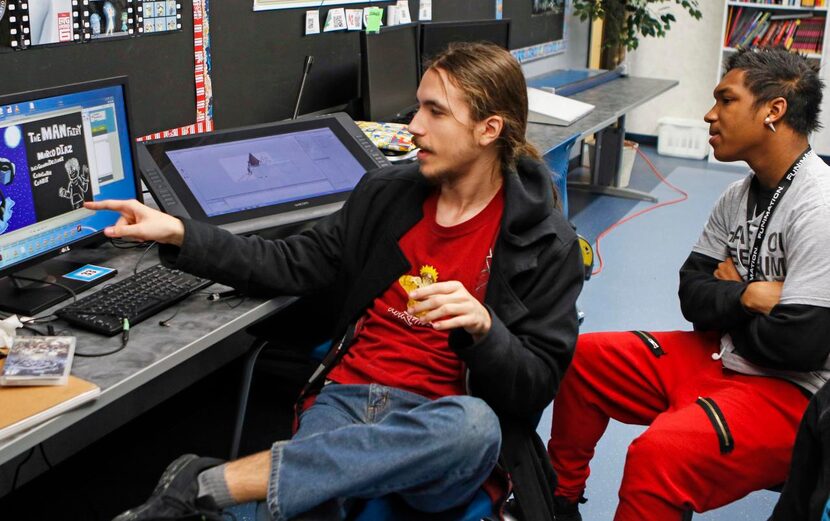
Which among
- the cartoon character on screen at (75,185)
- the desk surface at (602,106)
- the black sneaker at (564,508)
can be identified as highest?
the cartoon character on screen at (75,185)

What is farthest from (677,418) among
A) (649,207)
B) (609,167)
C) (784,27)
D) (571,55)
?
(784,27)

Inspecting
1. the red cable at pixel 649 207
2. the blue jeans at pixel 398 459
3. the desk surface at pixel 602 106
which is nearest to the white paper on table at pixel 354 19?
the desk surface at pixel 602 106

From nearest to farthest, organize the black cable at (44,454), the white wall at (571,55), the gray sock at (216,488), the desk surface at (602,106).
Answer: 1. the gray sock at (216,488)
2. the black cable at (44,454)
3. the desk surface at (602,106)
4. the white wall at (571,55)

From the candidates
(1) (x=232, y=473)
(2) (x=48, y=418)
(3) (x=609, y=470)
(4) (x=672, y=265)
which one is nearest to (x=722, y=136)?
(3) (x=609, y=470)

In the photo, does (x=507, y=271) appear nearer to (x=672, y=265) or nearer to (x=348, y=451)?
(x=348, y=451)

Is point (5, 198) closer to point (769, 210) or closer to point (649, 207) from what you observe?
point (769, 210)

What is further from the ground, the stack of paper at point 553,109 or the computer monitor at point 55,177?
the computer monitor at point 55,177

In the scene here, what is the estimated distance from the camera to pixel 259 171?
7.25 ft

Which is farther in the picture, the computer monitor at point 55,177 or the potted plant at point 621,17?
the potted plant at point 621,17

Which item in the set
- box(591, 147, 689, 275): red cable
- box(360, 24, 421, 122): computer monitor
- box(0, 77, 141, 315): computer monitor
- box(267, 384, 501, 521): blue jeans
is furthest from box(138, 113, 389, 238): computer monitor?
box(591, 147, 689, 275): red cable

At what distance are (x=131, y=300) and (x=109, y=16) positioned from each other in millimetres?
935

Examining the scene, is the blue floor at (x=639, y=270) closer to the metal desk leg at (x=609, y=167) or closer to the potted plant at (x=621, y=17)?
the metal desk leg at (x=609, y=167)

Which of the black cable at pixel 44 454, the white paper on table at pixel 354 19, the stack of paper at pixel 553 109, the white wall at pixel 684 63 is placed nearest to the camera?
the black cable at pixel 44 454

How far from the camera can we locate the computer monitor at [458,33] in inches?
132
